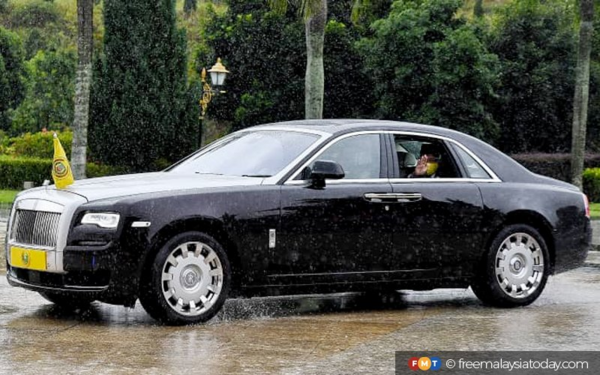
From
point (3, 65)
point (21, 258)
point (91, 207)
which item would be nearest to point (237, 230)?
point (91, 207)

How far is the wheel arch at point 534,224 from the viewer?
10.3m

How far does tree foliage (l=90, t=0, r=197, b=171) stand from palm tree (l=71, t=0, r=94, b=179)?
34.3 feet

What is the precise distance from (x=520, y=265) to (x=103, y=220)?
3.84 m

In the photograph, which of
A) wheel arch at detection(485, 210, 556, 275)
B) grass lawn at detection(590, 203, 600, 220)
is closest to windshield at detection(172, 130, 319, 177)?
wheel arch at detection(485, 210, 556, 275)

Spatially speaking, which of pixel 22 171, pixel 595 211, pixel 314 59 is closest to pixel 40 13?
pixel 22 171

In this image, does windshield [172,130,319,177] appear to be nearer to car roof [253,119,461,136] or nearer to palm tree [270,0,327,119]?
car roof [253,119,461,136]

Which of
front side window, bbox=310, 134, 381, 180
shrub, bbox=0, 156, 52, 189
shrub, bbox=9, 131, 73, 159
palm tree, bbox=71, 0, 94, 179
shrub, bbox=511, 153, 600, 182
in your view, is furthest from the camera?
shrub, bbox=9, 131, 73, 159

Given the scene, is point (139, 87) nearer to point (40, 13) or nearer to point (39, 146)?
point (39, 146)

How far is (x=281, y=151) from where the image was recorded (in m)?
9.80

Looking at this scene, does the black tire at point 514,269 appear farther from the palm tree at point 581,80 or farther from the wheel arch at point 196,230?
the palm tree at point 581,80

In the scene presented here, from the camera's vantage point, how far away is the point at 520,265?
1043 centimetres

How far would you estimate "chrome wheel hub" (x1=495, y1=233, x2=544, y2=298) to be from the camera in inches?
406

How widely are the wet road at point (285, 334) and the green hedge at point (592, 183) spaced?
89.7 feet

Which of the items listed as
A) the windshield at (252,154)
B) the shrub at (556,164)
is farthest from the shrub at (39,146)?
the windshield at (252,154)
